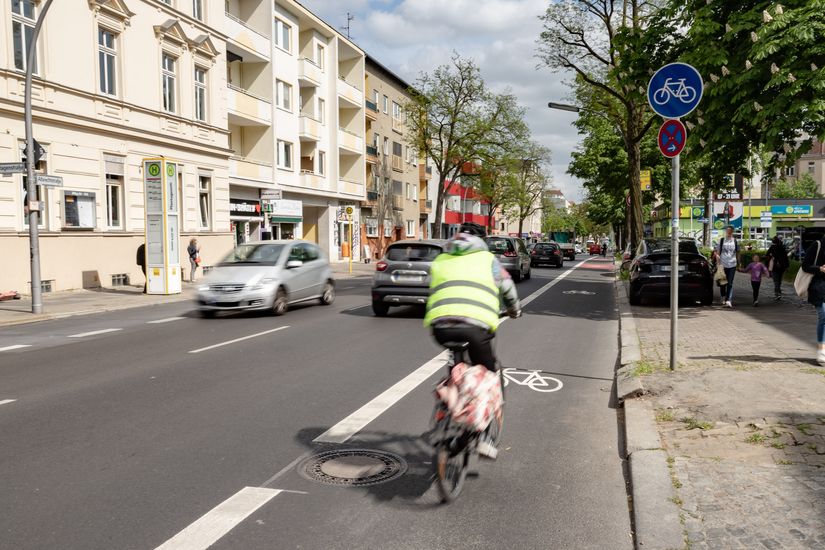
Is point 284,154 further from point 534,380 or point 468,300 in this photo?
point 468,300

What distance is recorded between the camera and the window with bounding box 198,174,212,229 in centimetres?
2858

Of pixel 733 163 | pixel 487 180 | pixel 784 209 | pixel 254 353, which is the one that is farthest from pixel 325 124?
pixel 784 209

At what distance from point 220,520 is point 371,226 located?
47.8 m

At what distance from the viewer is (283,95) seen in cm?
3706

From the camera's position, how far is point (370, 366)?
8547 mm

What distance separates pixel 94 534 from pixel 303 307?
1280 cm

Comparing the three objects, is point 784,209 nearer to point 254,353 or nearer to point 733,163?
point 733,163

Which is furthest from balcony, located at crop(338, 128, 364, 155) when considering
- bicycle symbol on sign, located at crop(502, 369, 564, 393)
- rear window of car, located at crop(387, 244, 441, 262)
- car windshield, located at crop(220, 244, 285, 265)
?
bicycle symbol on sign, located at crop(502, 369, 564, 393)

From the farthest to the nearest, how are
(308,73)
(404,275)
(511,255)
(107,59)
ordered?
(308,73) → (511,255) → (107,59) → (404,275)

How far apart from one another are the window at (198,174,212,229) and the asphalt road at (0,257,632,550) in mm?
18608

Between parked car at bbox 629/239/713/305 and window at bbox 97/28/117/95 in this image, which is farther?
window at bbox 97/28/117/95

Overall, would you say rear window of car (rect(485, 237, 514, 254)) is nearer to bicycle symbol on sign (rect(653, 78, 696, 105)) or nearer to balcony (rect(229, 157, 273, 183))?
balcony (rect(229, 157, 273, 183))

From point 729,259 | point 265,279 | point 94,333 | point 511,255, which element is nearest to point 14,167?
point 94,333

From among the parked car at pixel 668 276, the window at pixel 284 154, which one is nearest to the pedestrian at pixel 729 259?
the parked car at pixel 668 276
